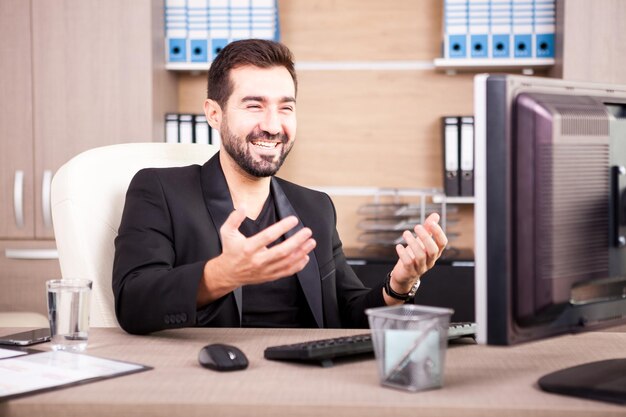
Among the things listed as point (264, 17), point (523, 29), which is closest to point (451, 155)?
point (523, 29)

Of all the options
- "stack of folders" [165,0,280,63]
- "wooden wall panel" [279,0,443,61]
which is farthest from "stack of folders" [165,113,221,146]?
"wooden wall panel" [279,0,443,61]

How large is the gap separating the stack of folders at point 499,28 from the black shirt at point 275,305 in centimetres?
167

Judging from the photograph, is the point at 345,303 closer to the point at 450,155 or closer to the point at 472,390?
the point at 472,390

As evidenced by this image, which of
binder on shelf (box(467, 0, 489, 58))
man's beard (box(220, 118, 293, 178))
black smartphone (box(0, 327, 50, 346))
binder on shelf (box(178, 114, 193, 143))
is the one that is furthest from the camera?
binder on shelf (box(178, 114, 193, 143))

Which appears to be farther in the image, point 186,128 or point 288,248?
point 186,128

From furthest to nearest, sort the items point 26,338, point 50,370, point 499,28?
1. point 499,28
2. point 26,338
3. point 50,370

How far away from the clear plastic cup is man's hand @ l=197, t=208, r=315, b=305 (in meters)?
0.23

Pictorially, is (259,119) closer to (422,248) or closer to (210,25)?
(422,248)

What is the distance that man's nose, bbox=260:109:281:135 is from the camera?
193 cm

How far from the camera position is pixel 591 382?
105cm

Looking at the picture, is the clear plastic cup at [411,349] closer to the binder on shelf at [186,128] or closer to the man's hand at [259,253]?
the man's hand at [259,253]

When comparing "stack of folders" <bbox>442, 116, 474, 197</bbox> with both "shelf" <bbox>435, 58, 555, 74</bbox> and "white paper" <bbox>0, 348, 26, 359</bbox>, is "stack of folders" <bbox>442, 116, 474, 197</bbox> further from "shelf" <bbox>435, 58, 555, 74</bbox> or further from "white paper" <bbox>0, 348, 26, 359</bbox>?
"white paper" <bbox>0, 348, 26, 359</bbox>

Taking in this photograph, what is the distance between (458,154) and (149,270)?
1.89m

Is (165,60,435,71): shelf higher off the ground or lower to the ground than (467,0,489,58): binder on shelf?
lower
